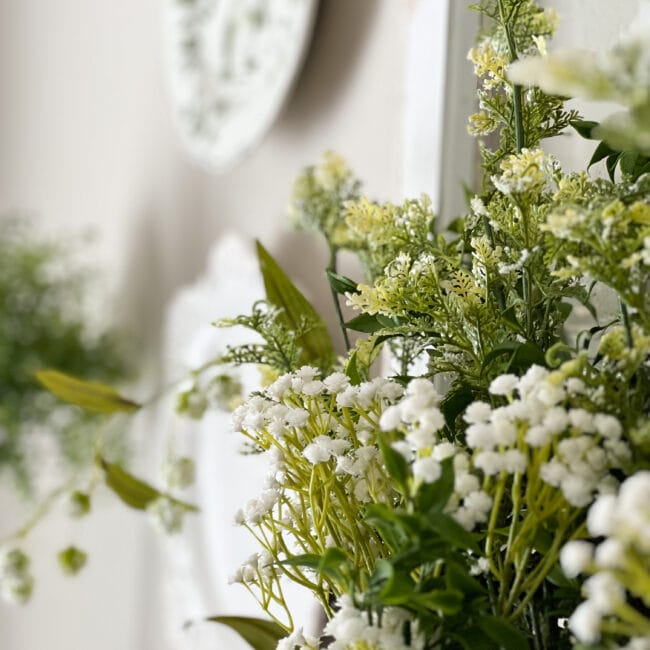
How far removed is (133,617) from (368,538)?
3.45 feet

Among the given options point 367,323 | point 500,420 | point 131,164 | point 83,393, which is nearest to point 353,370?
point 367,323

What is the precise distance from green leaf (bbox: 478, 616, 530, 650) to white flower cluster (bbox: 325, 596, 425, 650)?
29mm

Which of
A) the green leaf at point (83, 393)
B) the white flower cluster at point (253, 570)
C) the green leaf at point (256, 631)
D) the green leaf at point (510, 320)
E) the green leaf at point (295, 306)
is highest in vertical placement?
the green leaf at point (83, 393)

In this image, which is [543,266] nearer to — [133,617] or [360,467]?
[360,467]

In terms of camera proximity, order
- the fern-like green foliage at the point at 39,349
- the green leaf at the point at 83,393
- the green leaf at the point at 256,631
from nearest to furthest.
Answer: the green leaf at the point at 256,631
the green leaf at the point at 83,393
the fern-like green foliage at the point at 39,349

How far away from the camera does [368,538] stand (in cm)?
43

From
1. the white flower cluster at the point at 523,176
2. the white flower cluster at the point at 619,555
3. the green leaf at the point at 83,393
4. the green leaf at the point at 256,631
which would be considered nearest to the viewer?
the white flower cluster at the point at 619,555

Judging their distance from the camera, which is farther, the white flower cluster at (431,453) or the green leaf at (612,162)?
the green leaf at (612,162)

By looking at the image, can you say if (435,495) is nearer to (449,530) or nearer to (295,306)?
(449,530)

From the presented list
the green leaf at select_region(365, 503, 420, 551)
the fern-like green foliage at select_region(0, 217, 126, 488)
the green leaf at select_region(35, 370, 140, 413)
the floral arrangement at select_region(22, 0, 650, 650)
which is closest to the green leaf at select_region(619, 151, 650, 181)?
the floral arrangement at select_region(22, 0, 650, 650)

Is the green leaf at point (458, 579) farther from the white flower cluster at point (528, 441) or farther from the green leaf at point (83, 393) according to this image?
the green leaf at point (83, 393)

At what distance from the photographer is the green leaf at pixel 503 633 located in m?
0.32

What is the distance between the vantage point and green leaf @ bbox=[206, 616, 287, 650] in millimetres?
543

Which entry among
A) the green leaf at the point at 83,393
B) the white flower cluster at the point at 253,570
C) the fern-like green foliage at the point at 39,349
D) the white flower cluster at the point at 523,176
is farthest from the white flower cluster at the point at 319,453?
the fern-like green foliage at the point at 39,349
